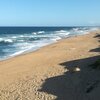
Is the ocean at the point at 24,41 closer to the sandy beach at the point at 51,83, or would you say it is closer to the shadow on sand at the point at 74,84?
the sandy beach at the point at 51,83

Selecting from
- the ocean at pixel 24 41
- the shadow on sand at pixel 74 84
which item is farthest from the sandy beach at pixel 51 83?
the ocean at pixel 24 41

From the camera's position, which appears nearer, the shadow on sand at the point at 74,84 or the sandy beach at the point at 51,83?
the shadow on sand at the point at 74,84

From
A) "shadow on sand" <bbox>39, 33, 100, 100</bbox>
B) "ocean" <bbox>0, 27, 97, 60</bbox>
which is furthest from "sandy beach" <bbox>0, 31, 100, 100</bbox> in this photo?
"ocean" <bbox>0, 27, 97, 60</bbox>

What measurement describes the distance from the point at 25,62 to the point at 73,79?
9494 mm

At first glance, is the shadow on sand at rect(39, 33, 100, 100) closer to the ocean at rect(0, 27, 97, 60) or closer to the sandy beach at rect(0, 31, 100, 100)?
the sandy beach at rect(0, 31, 100, 100)

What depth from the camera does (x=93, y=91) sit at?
45.0 ft

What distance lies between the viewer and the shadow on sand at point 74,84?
13836mm

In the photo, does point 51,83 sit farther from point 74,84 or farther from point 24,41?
point 24,41

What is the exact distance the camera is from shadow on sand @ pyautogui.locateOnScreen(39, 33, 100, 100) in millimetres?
13836

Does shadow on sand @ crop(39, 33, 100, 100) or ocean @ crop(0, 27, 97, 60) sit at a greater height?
shadow on sand @ crop(39, 33, 100, 100)

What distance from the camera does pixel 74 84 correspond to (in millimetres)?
15523

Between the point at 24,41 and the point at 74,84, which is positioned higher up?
the point at 74,84

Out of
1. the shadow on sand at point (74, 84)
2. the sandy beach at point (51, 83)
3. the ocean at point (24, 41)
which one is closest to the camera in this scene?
the shadow on sand at point (74, 84)

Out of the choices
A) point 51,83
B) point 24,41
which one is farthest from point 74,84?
point 24,41
